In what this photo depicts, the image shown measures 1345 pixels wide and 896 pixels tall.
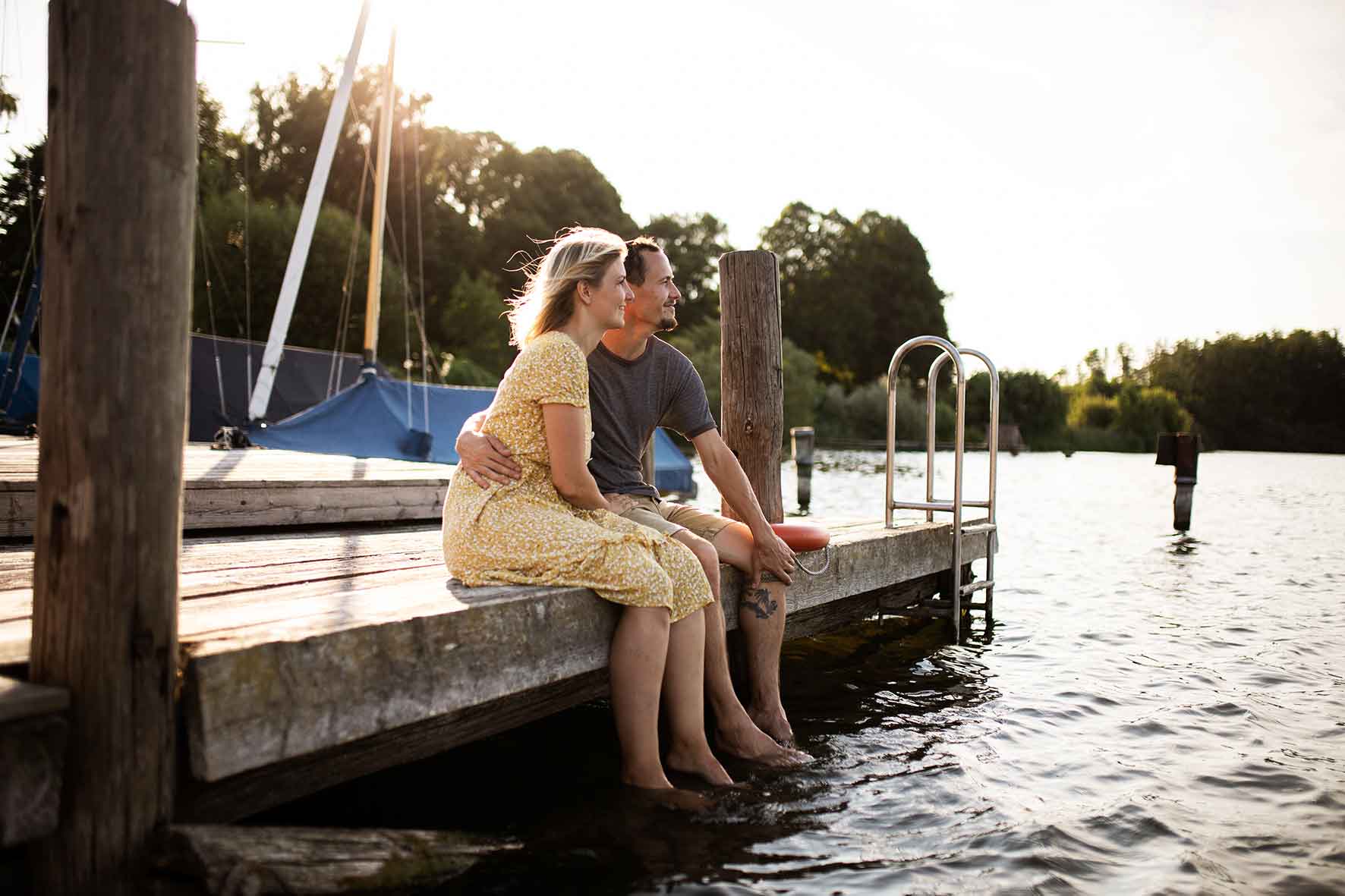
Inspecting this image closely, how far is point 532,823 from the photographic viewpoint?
3.41 meters

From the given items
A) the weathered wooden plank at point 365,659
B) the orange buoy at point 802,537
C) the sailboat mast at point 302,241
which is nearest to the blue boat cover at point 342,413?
the sailboat mast at point 302,241

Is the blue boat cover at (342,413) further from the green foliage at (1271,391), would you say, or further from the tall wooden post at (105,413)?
the green foliage at (1271,391)

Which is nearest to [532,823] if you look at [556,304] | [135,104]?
[556,304]

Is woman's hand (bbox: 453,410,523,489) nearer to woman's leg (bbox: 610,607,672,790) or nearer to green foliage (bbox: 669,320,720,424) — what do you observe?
woman's leg (bbox: 610,607,672,790)

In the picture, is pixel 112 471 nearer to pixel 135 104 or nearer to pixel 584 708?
pixel 135 104

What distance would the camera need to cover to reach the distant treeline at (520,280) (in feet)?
90.9

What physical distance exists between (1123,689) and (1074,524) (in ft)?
34.7

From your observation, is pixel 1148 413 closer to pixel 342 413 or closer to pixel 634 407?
pixel 342 413

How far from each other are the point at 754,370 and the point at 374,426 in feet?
29.9

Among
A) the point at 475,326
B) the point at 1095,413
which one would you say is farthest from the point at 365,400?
the point at 1095,413

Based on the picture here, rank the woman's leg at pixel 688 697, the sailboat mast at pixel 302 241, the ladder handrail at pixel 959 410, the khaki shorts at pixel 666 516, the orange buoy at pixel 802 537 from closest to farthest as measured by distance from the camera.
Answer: the woman's leg at pixel 688 697 < the khaki shorts at pixel 666 516 < the orange buoy at pixel 802 537 < the ladder handrail at pixel 959 410 < the sailboat mast at pixel 302 241

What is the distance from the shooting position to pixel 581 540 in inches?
129

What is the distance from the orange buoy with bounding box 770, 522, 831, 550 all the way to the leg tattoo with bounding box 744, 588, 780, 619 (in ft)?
0.98

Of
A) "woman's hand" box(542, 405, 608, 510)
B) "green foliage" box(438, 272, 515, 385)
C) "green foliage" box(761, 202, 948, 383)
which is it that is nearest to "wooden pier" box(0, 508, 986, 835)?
"woman's hand" box(542, 405, 608, 510)
